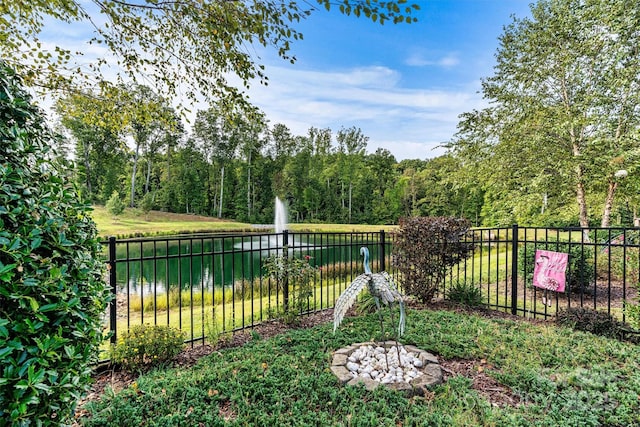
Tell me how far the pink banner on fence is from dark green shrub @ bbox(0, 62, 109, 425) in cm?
568

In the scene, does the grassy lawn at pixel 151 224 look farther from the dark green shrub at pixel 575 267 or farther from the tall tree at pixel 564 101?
the dark green shrub at pixel 575 267

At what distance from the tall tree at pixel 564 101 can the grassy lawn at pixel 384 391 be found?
591 cm

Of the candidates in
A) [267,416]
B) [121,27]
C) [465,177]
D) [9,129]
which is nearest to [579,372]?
[267,416]

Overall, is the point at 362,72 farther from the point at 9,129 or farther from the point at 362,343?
the point at 9,129

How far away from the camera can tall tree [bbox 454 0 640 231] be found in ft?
23.7

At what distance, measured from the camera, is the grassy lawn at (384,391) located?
2.21 meters

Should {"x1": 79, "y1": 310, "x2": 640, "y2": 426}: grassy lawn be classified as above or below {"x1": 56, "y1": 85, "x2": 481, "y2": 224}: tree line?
below

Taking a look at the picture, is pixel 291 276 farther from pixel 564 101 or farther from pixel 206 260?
pixel 206 260

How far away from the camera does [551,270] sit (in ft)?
15.8

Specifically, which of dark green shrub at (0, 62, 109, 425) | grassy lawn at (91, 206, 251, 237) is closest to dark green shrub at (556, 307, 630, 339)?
dark green shrub at (0, 62, 109, 425)

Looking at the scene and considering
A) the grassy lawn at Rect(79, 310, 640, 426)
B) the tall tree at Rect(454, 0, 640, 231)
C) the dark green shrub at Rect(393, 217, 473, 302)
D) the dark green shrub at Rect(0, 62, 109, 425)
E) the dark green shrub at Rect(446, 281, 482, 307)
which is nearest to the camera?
the dark green shrub at Rect(0, 62, 109, 425)

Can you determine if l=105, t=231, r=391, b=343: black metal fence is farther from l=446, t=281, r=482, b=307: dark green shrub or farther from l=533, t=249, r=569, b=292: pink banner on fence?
l=533, t=249, r=569, b=292: pink banner on fence

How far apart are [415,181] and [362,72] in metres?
24.8

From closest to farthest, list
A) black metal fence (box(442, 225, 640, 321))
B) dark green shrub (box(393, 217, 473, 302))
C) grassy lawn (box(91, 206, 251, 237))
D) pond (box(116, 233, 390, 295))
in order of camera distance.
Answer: pond (box(116, 233, 390, 295)) < black metal fence (box(442, 225, 640, 321)) < dark green shrub (box(393, 217, 473, 302)) < grassy lawn (box(91, 206, 251, 237))
